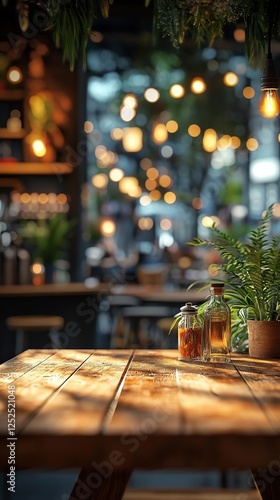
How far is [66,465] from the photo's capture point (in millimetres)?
1884

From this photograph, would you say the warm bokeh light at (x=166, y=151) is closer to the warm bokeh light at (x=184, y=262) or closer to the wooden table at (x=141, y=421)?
the warm bokeh light at (x=184, y=262)

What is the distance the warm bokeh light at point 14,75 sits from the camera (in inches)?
343

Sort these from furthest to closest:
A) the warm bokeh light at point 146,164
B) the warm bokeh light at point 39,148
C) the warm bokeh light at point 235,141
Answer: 1. the warm bokeh light at point 146,164
2. the warm bokeh light at point 235,141
3. the warm bokeh light at point 39,148

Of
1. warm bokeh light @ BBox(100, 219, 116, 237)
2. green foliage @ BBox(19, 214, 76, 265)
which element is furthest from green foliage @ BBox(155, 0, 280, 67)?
warm bokeh light @ BBox(100, 219, 116, 237)

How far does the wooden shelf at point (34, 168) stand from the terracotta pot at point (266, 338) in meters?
5.75

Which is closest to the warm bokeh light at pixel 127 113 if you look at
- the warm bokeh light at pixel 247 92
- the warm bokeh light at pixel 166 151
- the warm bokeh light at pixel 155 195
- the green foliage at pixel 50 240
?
the green foliage at pixel 50 240

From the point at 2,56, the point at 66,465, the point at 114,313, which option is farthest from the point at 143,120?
the point at 66,465

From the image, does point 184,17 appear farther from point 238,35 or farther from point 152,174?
point 152,174

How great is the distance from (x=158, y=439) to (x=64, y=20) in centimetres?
224

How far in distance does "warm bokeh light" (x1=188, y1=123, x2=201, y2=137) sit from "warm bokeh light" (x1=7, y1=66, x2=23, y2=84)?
559 cm

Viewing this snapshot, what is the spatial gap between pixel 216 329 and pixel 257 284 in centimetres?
27

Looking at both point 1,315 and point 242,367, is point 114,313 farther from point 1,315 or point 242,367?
point 242,367

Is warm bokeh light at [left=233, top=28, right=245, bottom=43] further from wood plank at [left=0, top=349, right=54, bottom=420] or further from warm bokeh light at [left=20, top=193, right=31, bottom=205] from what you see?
wood plank at [left=0, top=349, right=54, bottom=420]

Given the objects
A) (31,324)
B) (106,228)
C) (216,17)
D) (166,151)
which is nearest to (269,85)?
(216,17)
